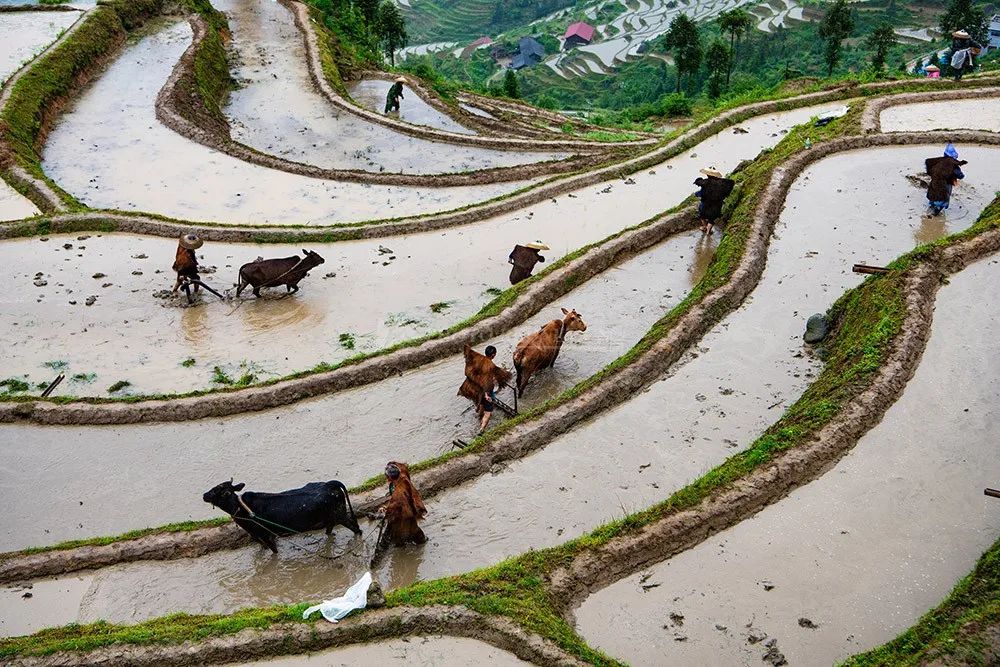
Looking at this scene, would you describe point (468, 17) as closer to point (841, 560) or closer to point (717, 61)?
point (717, 61)

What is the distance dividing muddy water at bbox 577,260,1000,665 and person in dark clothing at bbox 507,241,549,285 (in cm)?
629

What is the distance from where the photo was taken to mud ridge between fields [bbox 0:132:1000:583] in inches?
356

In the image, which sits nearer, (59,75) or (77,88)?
A: (59,75)

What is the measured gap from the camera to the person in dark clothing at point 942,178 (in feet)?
47.1

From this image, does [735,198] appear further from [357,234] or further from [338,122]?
[338,122]

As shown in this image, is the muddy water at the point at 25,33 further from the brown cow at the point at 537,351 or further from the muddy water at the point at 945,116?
the muddy water at the point at 945,116

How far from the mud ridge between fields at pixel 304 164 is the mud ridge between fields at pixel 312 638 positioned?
1380cm

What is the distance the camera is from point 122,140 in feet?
75.7

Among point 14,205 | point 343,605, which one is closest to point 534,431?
point 343,605

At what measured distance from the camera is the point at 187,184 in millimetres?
20203

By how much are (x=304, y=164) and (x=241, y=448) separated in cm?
1219

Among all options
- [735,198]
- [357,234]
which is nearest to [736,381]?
[735,198]

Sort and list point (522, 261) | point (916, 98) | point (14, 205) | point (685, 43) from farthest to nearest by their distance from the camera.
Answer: point (685, 43) → point (916, 98) → point (14, 205) → point (522, 261)

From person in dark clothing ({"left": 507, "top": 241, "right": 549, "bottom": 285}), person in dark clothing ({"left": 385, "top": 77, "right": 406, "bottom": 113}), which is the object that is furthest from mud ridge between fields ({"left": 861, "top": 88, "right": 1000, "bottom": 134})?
person in dark clothing ({"left": 385, "top": 77, "right": 406, "bottom": 113})
